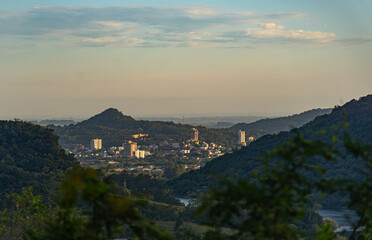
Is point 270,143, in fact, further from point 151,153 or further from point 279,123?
point 279,123

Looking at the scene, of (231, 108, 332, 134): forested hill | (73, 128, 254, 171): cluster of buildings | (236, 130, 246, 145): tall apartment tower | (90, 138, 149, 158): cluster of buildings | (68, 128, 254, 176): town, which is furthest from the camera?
(231, 108, 332, 134): forested hill

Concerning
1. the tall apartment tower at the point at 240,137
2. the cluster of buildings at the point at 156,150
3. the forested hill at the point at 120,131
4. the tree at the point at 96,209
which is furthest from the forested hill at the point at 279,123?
the tree at the point at 96,209

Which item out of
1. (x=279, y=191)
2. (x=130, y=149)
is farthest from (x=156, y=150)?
(x=279, y=191)

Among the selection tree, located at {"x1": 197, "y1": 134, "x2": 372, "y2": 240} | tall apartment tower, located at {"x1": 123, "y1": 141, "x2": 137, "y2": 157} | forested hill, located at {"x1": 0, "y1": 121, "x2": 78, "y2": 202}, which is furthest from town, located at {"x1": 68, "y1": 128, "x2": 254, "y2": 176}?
tree, located at {"x1": 197, "y1": 134, "x2": 372, "y2": 240}

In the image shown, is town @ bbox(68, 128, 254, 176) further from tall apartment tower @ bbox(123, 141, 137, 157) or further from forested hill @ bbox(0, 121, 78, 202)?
forested hill @ bbox(0, 121, 78, 202)

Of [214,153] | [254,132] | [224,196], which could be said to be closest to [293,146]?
[224,196]

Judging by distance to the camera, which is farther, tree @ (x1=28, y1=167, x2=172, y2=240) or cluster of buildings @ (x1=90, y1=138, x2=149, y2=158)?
cluster of buildings @ (x1=90, y1=138, x2=149, y2=158)

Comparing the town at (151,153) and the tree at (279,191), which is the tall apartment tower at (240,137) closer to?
the town at (151,153)
